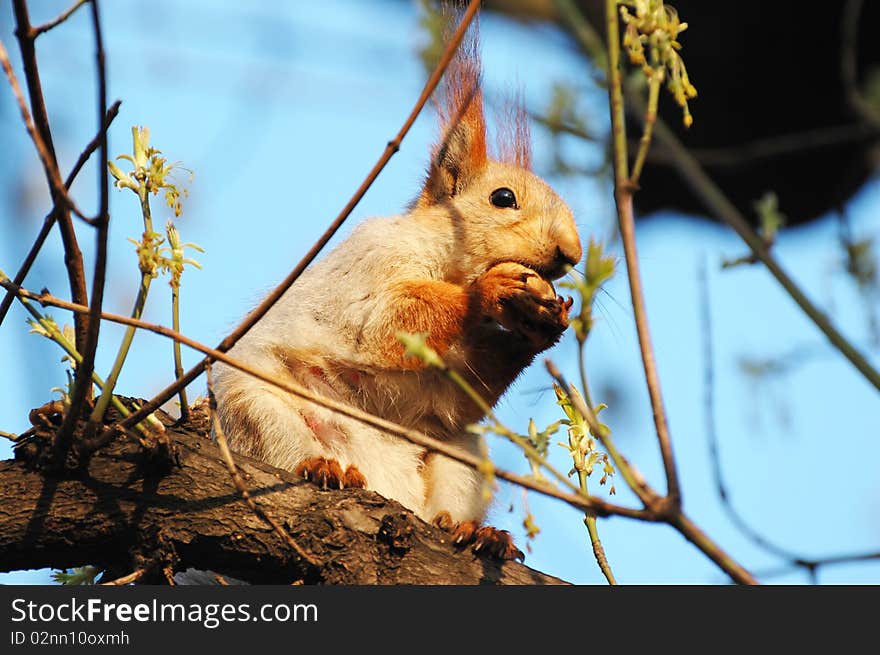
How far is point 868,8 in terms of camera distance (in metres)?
6.38

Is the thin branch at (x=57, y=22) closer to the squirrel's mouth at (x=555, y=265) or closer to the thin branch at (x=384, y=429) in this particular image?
the thin branch at (x=384, y=429)

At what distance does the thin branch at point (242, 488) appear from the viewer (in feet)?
7.70

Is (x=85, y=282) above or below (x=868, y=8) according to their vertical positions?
below

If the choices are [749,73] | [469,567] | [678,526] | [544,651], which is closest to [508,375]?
[469,567]

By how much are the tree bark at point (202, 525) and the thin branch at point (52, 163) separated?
0.40 metres

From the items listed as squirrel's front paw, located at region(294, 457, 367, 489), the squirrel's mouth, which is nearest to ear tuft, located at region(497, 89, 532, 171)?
the squirrel's mouth

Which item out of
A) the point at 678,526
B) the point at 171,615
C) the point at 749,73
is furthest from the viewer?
the point at 749,73

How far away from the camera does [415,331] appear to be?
3688mm

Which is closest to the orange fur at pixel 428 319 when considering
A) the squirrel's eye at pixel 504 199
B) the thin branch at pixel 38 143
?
the squirrel's eye at pixel 504 199

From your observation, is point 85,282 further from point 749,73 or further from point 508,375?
point 749,73

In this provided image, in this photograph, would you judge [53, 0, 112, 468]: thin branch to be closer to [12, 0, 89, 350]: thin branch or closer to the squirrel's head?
[12, 0, 89, 350]: thin branch

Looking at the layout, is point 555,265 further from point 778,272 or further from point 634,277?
point 778,272

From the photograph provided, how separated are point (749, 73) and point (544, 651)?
5.43 metres

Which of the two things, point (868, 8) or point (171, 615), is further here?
point (868, 8)
